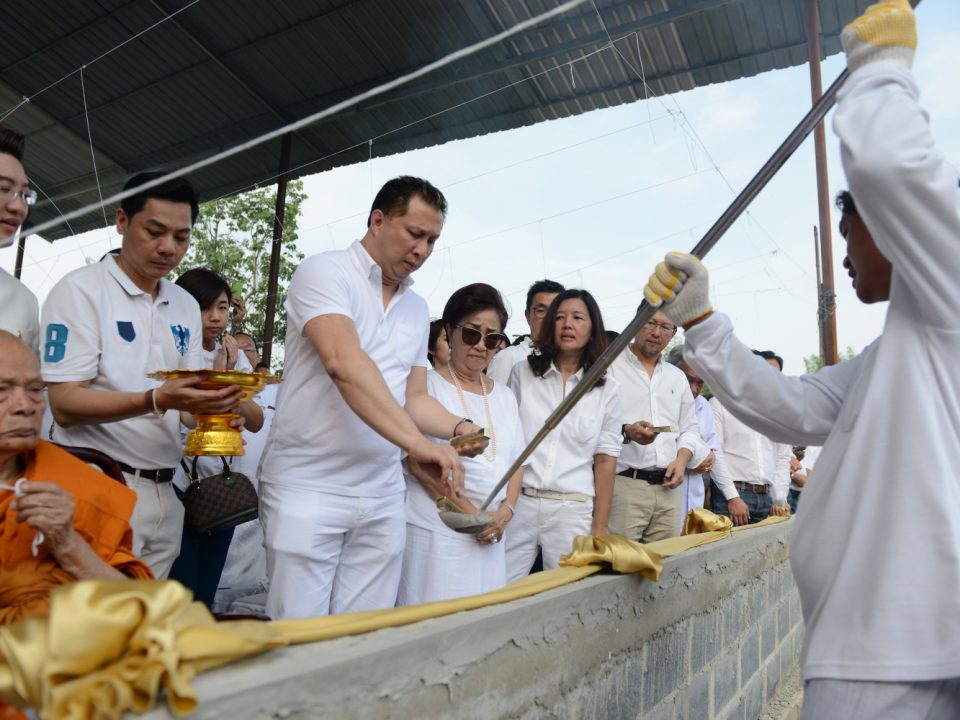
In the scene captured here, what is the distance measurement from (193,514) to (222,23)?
5.49m

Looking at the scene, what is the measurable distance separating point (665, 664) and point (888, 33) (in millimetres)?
1844

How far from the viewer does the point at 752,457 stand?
558cm

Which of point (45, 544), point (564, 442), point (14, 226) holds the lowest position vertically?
point (45, 544)

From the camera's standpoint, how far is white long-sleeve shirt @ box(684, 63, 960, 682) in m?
1.38

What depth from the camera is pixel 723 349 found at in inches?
74.7

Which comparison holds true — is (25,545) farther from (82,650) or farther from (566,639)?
(566,639)

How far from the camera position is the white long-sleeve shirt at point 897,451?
4.54 feet

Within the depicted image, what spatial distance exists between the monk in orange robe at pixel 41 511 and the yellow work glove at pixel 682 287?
4.48ft

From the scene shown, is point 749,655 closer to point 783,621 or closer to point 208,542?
point 783,621

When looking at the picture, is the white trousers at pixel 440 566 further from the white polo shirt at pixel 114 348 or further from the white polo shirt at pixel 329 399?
the white polo shirt at pixel 114 348

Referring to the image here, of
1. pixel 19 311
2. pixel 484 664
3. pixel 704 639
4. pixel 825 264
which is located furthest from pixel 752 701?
pixel 825 264

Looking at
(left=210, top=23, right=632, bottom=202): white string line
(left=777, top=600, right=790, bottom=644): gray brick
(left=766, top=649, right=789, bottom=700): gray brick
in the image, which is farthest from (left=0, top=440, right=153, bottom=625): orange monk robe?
(left=210, top=23, right=632, bottom=202): white string line

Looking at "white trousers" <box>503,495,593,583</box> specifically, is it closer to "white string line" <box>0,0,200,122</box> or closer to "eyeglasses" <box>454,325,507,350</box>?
"eyeglasses" <box>454,325,507,350</box>

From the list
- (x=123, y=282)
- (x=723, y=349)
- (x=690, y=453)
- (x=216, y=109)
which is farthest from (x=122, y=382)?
(x=216, y=109)
